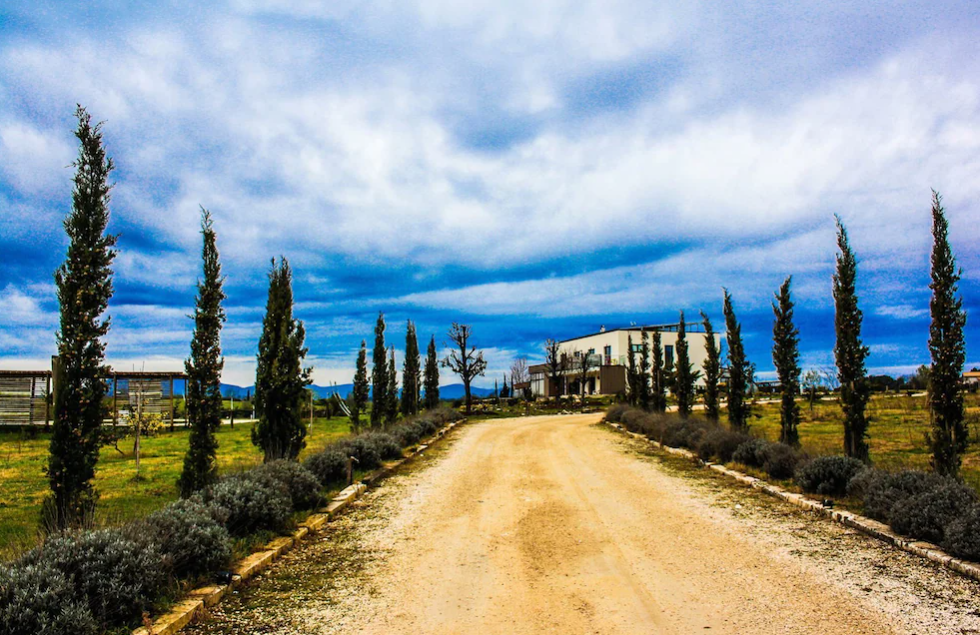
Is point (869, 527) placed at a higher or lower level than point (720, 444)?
lower

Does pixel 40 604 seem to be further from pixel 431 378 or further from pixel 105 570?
pixel 431 378

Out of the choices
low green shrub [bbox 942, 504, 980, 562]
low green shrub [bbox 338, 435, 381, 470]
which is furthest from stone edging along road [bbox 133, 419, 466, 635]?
low green shrub [bbox 942, 504, 980, 562]

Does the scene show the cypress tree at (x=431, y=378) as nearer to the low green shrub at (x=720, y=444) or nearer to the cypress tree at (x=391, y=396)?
the cypress tree at (x=391, y=396)

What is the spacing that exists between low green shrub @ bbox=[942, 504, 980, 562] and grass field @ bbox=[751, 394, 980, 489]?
3.20m

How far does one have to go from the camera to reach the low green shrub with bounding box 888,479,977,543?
7316 millimetres

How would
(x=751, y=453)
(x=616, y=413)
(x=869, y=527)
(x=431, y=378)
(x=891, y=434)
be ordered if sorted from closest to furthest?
(x=869, y=527) → (x=751, y=453) → (x=891, y=434) → (x=616, y=413) → (x=431, y=378)

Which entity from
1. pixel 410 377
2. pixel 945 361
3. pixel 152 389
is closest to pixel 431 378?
pixel 410 377

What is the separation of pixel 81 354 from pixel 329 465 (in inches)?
227

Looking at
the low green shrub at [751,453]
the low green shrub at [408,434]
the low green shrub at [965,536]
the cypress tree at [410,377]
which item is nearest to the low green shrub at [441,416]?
the cypress tree at [410,377]

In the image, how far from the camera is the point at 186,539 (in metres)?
6.15

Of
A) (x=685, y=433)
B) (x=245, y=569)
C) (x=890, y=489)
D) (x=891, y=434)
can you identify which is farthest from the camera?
(x=891, y=434)

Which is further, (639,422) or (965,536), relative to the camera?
(639,422)

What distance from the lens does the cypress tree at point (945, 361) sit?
33.5 ft

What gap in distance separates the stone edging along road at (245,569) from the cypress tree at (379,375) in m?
15.4
